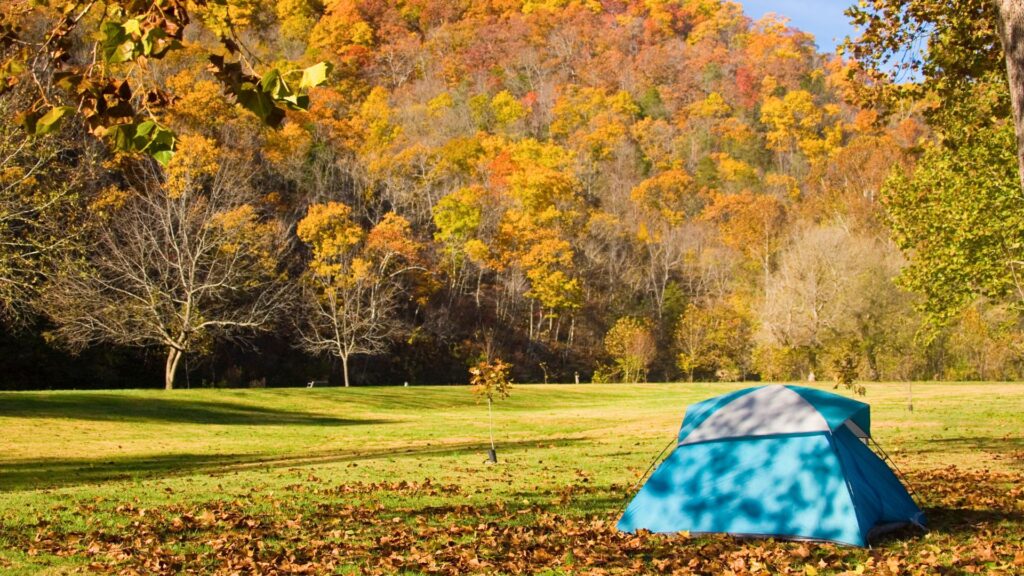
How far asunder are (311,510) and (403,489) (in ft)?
9.20

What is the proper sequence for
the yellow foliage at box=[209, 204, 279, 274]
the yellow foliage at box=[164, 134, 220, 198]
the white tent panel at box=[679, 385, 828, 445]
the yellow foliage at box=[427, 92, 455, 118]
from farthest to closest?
the yellow foliage at box=[427, 92, 455, 118], the yellow foliage at box=[164, 134, 220, 198], the yellow foliage at box=[209, 204, 279, 274], the white tent panel at box=[679, 385, 828, 445]

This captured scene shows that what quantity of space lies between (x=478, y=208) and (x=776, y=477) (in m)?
56.6

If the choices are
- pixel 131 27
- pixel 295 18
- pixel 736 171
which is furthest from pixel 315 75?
pixel 295 18

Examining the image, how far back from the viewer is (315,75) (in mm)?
3785

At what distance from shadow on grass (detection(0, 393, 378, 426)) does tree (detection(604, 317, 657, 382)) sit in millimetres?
34263

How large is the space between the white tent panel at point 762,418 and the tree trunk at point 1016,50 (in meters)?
4.26

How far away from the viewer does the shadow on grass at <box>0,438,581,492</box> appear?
17891 mm

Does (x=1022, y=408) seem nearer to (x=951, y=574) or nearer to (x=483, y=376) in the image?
(x=483, y=376)

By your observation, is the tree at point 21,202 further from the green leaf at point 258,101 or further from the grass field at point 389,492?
the green leaf at point 258,101

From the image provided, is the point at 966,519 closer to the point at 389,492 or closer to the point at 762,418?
the point at 762,418

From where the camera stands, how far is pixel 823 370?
60375 mm

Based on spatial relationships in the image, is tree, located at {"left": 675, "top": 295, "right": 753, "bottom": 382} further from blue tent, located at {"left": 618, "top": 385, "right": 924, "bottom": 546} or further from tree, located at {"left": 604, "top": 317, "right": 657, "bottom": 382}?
blue tent, located at {"left": 618, "top": 385, "right": 924, "bottom": 546}

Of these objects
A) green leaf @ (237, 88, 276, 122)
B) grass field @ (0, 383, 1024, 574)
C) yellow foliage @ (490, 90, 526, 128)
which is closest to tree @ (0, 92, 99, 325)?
grass field @ (0, 383, 1024, 574)

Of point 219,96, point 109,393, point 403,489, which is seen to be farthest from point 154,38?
point 219,96
